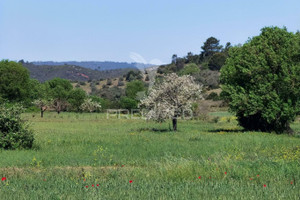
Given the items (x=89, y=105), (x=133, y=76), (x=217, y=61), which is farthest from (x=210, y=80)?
(x=133, y=76)

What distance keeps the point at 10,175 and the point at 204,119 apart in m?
47.6

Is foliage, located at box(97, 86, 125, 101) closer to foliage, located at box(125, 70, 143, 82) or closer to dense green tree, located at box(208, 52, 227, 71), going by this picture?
foliage, located at box(125, 70, 143, 82)

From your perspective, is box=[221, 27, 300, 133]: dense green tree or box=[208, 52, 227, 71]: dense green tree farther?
box=[208, 52, 227, 71]: dense green tree

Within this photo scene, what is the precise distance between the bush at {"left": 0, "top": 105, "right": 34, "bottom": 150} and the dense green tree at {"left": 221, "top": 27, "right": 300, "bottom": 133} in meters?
20.8

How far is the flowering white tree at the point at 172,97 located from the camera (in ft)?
121

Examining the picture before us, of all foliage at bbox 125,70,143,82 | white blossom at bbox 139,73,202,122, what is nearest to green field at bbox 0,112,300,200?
white blossom at bbox 139,73,202,122

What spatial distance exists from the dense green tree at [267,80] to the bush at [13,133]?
68.1ft

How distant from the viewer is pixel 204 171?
1252 cm

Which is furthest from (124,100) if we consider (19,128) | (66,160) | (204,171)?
(204,171)

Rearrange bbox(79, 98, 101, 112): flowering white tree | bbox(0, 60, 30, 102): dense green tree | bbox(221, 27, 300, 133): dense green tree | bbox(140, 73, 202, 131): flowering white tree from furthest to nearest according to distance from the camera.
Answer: bbox(79, 98, 101, 112): flowering white tree → bbox(0, 60, 30, 102): dense green tree → bbox(140, 73, 202, 131): flowering white tree → bbox(221, 27, 300, 133): dense green tree

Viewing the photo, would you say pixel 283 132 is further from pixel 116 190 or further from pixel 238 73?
pixel 116 190

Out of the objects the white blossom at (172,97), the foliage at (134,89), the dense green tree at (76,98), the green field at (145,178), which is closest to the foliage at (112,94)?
the foliage at (134,89)

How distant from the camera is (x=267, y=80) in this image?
124ft

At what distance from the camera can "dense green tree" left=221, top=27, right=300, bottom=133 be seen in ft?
119
